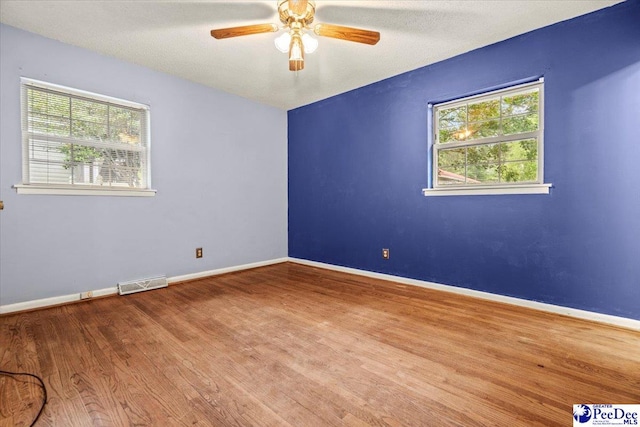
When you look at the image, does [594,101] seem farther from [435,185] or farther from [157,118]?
[157,118]

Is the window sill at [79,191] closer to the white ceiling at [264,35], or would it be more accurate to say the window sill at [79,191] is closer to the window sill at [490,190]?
the white ceiling at [264,35]

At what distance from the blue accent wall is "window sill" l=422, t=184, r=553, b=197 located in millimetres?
53

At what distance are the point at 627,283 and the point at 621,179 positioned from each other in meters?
0.80

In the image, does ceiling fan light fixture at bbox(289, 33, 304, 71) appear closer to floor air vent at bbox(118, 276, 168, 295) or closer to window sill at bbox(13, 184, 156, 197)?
window sill at bbox(13, 184, 156, 197)

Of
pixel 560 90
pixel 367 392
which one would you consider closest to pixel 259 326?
pixel 367 392

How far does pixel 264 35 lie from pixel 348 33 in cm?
91

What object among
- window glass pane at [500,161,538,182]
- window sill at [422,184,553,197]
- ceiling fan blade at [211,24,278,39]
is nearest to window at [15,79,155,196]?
ceiling fan blade at [211,24,278,39]

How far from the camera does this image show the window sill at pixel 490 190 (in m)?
2.57

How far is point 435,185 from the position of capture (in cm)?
331

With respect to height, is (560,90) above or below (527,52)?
below

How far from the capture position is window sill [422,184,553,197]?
257cm

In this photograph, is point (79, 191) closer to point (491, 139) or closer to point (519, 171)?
point (491, 139)

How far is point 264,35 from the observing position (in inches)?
104

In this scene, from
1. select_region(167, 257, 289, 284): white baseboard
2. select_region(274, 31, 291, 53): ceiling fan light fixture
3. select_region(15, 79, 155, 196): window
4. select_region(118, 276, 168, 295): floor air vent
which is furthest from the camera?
select_region(167, 257, 289, 284): white baseboard
